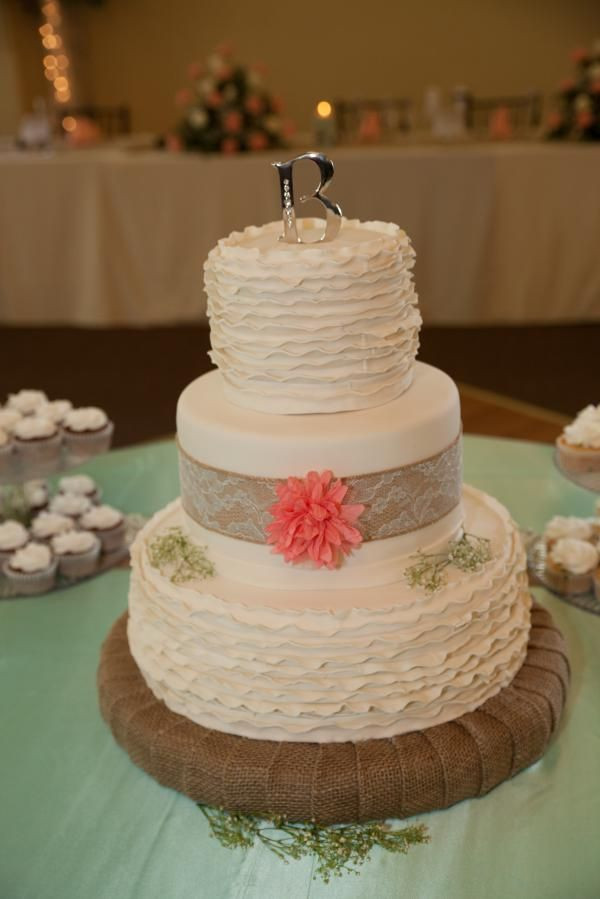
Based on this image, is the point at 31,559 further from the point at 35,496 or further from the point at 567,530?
the point at 567,530

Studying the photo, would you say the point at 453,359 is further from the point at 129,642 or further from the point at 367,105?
the point at 129,642

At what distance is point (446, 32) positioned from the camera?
34.7ft

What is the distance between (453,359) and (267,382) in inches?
184

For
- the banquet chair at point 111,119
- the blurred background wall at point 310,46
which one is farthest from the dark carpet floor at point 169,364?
the blurred background wall at point 310,46

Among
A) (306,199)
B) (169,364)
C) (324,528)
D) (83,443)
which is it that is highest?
(306,199)

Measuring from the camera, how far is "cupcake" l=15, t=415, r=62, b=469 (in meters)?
3.82

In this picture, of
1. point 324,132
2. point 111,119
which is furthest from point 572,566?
point 111,119

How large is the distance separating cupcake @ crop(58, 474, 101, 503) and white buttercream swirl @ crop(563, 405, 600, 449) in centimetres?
184

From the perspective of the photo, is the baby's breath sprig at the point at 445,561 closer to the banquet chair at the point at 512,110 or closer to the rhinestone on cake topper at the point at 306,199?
the rhinestone on cake topper at the point at 306,199

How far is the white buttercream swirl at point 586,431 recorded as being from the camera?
11.4ft

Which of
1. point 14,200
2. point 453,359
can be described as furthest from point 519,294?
point 14,200

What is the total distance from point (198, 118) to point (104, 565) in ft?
15.7

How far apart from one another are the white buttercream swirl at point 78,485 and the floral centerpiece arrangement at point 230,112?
414 cm

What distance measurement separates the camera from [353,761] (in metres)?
2.41
